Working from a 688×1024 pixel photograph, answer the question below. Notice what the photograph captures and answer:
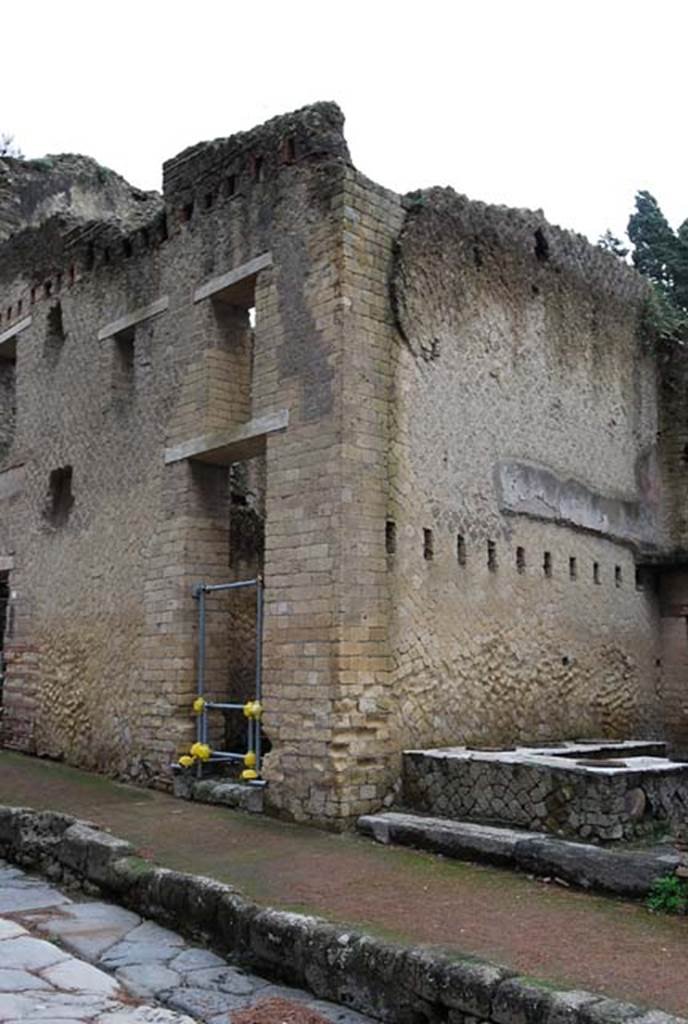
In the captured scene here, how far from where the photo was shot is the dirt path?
4.86m

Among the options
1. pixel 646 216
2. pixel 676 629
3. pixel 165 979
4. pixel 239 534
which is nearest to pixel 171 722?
pixel 239 534

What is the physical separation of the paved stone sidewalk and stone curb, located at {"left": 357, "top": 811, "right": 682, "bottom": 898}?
1.97 metres

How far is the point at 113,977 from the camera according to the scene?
5.35 meters

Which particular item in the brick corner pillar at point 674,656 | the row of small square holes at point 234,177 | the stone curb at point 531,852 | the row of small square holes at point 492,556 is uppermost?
the row of small square holes at point 234,177

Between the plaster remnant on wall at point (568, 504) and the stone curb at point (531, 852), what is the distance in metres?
3.38

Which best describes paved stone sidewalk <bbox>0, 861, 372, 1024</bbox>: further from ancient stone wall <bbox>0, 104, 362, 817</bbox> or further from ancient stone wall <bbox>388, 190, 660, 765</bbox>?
ancient stone wall <bbox>388, 190, 660, 765</bbox>

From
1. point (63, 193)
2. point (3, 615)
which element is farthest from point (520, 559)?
point (63, 193)

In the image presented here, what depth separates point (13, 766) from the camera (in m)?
11.9

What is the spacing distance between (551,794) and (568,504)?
4012 millimetres

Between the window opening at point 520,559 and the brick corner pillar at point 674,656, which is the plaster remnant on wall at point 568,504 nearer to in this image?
the window opening at point 520,559

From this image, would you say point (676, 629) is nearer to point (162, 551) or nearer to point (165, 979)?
point (162, 551)

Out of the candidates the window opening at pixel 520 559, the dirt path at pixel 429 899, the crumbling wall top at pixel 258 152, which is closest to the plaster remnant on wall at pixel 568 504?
the window opening at pixel 520 559

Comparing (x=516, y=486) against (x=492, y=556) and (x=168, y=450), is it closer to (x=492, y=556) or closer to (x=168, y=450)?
(x=492, y=556)

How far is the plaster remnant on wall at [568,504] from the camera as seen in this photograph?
10.2 metres
